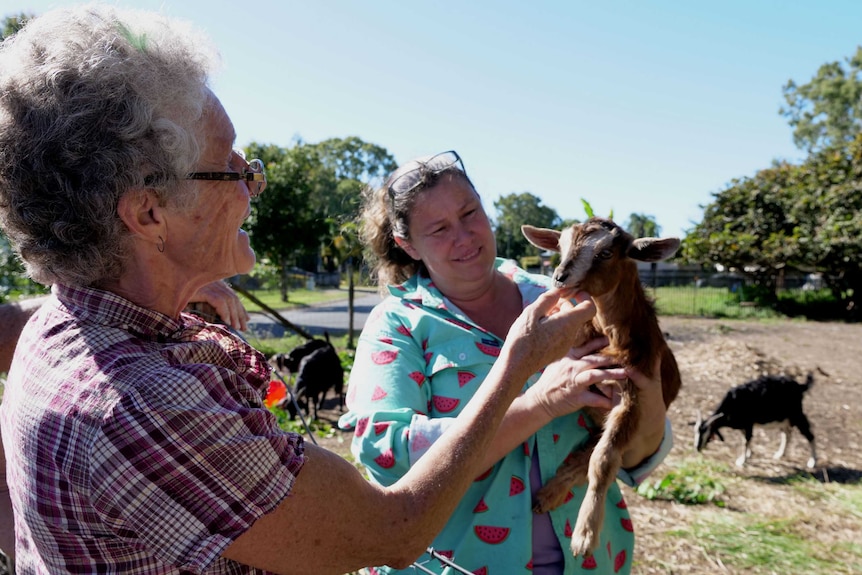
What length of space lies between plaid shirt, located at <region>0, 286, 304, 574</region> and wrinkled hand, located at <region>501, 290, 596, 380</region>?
66 cm

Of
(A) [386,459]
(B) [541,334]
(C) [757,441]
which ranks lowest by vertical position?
(C) [757,441]

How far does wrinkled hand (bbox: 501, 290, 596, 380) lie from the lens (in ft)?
5.41

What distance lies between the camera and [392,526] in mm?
1285

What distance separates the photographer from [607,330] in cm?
254

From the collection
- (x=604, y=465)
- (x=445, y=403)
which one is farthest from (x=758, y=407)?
(x=445, y=403)

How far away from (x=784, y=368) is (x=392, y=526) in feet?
37.9

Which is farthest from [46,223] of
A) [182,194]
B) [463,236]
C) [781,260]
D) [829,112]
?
[829,112]

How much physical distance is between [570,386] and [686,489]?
4177mm

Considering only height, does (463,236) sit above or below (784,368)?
above

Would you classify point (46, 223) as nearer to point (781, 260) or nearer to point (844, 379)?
point (844, 379)

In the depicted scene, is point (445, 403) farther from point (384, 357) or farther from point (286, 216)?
point (286, 216)

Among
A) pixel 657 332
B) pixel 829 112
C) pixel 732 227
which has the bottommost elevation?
pixel 657 332

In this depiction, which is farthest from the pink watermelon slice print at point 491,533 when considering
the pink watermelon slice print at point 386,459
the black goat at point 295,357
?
the black goat at point 295,357

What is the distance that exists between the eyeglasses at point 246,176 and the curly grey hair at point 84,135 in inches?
2.2
